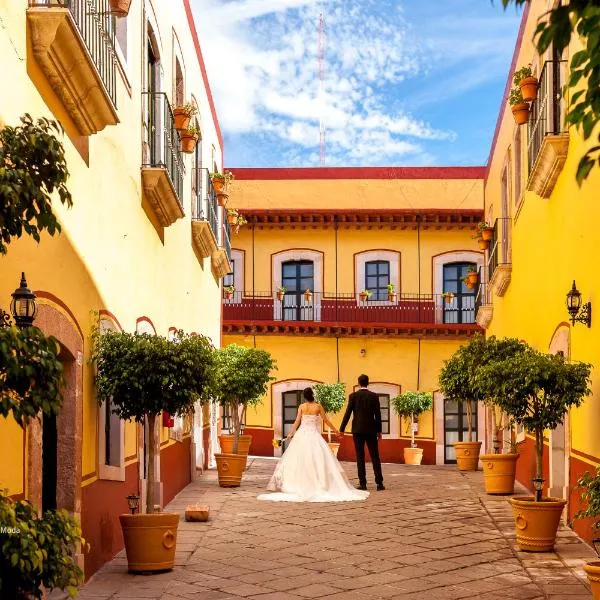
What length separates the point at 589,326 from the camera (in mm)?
10570

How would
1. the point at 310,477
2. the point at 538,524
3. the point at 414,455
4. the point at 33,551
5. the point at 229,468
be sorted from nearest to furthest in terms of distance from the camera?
the point at 33,551
the point at 538,524
the point at 310,477
the point at 229,468
the point at 414,455

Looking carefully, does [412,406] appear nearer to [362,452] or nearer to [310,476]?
[362,452]

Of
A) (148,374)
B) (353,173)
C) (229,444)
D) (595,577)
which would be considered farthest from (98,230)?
(353,173)

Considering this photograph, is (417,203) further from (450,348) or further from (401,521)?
(401,521)

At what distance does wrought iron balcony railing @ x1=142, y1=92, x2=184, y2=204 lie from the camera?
1246cm

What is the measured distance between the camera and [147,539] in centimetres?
891

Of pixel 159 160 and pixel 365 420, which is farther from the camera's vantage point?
pixel 365 420

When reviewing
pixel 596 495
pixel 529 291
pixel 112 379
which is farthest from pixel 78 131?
pixel 529 291

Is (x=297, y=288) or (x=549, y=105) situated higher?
(x=549, y=105)

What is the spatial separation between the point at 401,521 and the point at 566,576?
3.77 metres

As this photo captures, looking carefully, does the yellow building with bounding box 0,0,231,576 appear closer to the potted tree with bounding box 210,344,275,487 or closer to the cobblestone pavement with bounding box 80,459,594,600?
the cobblestone pavement with bounding box 80,459,594,600

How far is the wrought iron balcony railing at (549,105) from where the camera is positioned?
1211cm

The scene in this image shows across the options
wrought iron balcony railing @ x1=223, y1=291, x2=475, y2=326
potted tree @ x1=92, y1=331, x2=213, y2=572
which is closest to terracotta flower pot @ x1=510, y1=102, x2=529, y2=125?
potted tree @ x1=92, y1=331, x2=213, y2=572

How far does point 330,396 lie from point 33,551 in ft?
79.1
